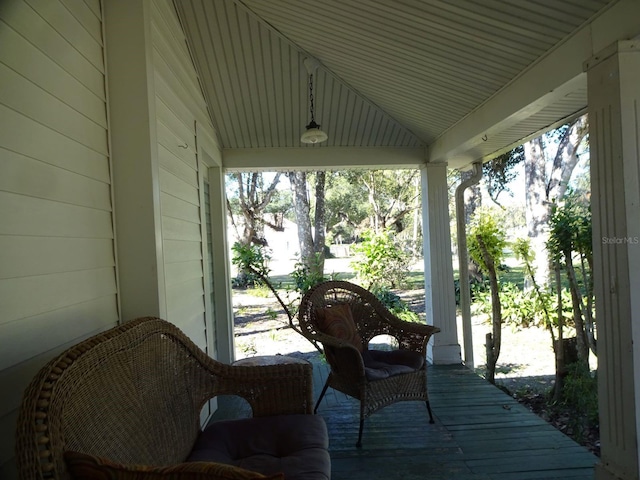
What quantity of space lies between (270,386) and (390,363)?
1.41m

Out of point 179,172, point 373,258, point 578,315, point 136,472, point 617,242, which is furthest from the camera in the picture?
point 373,258

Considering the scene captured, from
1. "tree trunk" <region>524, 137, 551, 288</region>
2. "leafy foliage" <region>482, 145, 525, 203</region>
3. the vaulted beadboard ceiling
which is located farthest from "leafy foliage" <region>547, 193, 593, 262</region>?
"leafy foliage" <region>482, 145, 525, 203</region>

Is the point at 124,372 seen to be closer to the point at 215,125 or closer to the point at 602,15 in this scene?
the point at 602,15

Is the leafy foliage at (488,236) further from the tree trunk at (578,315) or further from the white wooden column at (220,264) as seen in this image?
the white wooden column at (220,264)

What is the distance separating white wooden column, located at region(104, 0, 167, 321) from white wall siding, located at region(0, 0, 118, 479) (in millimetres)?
59

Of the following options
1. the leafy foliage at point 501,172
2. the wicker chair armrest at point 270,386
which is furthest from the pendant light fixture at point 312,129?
the leafy foliage at point 501,172

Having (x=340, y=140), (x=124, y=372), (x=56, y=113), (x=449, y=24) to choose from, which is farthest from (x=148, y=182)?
(x=340, y=140)

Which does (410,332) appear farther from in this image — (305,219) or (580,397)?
(305,219)

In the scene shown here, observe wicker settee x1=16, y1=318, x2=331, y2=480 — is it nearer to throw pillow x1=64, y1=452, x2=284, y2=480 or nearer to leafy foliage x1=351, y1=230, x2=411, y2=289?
throw pillow x1=64, y1=452, x2=284, y2=480

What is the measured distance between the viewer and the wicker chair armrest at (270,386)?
174 centimetres

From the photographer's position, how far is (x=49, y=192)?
4.18 ft

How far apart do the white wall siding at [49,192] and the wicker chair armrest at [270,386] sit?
573mm

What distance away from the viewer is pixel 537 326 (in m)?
7.06

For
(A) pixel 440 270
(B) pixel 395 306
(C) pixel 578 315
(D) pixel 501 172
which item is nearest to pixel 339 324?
(A) pixel 440 270
